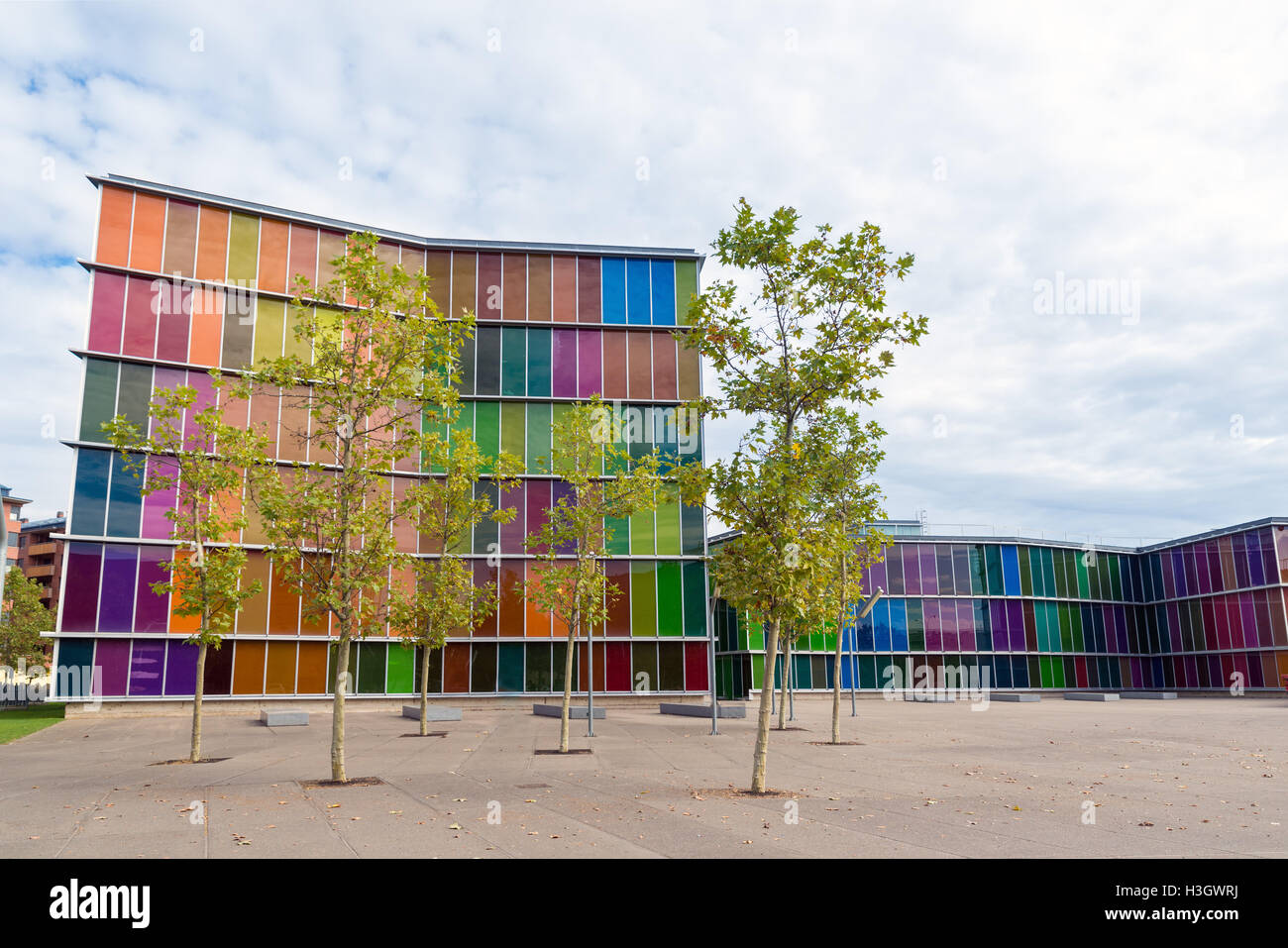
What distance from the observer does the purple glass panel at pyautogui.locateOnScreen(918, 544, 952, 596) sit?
213 feet

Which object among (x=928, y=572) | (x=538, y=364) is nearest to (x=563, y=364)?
(x=538, y=364)

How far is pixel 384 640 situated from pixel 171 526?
33.7ft

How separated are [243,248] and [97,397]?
9211 millimetres

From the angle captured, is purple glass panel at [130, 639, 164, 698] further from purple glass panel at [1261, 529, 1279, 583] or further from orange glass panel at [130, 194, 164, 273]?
purple glass panel at [1261, 529, 1279, 583]

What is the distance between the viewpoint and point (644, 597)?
4409 cm

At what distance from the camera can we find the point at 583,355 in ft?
150

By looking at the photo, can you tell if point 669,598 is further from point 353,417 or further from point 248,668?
point 353,417

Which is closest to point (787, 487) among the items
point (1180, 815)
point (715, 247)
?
point (715, 247)

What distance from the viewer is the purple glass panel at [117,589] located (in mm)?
37344

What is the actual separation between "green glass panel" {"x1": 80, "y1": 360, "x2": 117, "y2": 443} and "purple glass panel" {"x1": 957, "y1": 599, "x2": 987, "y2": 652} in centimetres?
5322

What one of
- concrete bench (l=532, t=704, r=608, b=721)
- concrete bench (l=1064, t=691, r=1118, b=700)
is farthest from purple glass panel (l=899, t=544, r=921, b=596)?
concrete bench (l=532, t=704, r=608, b=721)

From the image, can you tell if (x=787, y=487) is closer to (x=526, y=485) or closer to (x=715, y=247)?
(x=715, y=247)

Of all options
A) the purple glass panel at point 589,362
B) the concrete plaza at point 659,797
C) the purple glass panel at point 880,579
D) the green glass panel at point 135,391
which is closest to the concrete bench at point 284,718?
the concrete plaza at point 659,797

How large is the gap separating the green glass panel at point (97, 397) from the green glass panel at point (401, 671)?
49.9 ft
